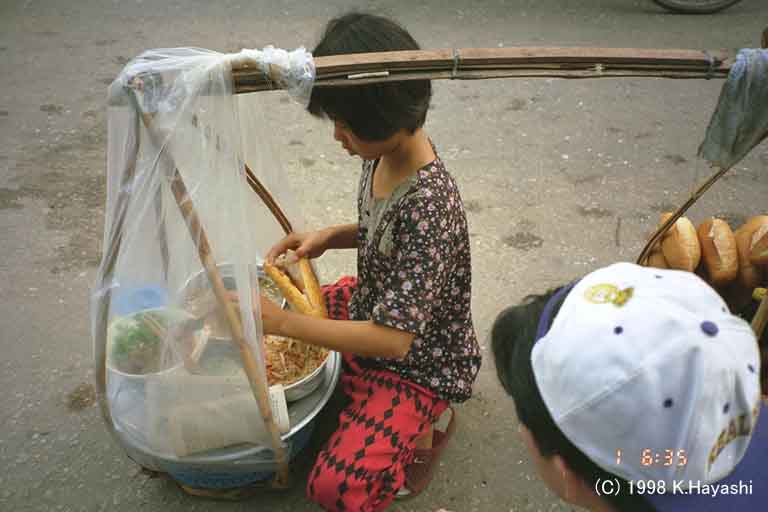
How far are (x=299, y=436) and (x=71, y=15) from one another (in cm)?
353

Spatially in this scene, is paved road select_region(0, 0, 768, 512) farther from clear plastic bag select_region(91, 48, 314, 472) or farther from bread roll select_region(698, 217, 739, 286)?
bread roll select_region(698, 217, 739, 286)

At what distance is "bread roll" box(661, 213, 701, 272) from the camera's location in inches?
61.0

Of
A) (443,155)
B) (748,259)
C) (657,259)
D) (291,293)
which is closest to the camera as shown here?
(291,293)

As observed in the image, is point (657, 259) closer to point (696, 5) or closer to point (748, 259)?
point (748, 259)

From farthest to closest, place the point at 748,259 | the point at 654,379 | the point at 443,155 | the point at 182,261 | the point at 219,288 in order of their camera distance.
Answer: the point at 443,155 → the point at 748,259 → the point at 182,261 → the point at 219,288 → the point at 654,379

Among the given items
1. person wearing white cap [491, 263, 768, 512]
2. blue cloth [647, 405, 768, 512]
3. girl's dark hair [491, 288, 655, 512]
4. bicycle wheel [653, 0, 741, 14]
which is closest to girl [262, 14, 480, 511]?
girl's dark hair [491, 288, 655, 512]

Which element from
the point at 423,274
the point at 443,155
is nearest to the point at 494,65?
the point at 423,274

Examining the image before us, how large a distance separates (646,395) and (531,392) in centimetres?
15

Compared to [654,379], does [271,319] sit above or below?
below

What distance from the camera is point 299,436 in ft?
4.07

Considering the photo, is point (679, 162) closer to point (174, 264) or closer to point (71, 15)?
point (174, 264)

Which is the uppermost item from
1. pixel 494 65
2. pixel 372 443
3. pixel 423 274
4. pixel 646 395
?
pixel 494 65

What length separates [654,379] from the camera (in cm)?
62

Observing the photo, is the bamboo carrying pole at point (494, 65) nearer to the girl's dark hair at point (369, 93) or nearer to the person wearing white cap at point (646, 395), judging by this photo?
the girl's dark hair at point (369, 93)
